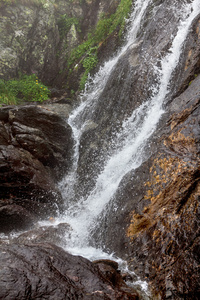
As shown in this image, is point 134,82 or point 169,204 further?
point 134,82

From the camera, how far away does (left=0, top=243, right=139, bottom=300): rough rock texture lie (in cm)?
198

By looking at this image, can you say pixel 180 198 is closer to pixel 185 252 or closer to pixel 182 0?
pixel 185 252

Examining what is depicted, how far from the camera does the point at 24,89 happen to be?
32.3 ft

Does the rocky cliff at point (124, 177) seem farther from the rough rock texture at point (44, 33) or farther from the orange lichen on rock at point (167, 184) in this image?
the rough rock texture at point (44, 33)

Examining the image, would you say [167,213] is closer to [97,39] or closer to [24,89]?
[24,89]

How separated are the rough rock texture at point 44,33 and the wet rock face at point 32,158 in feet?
14.5

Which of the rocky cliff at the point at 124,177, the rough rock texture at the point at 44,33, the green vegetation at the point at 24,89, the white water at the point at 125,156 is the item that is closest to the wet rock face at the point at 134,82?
the rocky cliff at the point at 124,177

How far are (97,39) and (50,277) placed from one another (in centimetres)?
1100

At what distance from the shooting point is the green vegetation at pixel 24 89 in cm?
928

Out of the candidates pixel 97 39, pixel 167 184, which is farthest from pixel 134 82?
pixel 97 39

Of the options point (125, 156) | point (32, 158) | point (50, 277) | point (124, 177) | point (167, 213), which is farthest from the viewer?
point (32, 158)

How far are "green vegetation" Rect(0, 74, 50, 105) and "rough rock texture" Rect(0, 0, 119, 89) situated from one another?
58 centimetres

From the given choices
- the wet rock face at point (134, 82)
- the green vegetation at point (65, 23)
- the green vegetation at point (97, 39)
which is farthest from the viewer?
the green vegetation at point (65, 23)

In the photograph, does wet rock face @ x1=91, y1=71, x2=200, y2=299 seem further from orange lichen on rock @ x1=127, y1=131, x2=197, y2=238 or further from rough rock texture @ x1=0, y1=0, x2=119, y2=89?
rough rock texture @ x1=0, y1=0, x2=119, y2=89
